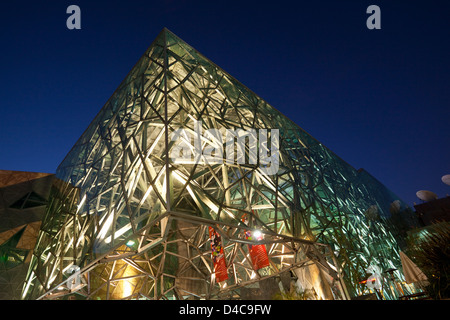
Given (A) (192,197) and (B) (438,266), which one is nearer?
(B) (438,266)

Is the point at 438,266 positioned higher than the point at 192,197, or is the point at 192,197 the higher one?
the point at 192,197

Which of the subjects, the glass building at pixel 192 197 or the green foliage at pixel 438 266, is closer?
the green foliage at pixel 438 266

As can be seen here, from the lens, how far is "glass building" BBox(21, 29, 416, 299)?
9781 millimetres

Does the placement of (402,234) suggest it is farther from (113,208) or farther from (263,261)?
(113,208)

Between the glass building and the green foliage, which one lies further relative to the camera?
the glass building

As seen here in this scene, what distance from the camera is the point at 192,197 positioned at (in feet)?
38.5

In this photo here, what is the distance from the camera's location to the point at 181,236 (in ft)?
65.6

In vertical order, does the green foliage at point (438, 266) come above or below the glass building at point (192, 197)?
below

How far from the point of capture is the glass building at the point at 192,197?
32.1 ft

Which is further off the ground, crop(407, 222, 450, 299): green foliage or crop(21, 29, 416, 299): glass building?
crop(21, 29, 416, 299): glass building
